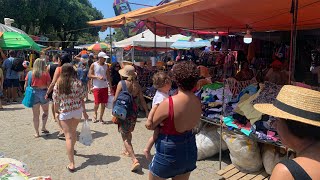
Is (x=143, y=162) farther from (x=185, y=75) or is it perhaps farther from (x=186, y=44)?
(x=186, y=44)

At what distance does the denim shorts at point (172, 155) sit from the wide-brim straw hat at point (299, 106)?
1.34m

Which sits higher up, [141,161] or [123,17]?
[123,17]

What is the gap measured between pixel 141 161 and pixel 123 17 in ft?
11.5

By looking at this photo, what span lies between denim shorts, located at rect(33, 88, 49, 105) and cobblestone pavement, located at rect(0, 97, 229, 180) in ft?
2.63

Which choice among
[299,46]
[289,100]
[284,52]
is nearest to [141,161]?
[289,100]

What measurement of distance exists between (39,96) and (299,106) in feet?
18.0

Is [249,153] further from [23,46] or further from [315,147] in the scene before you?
[23,46]

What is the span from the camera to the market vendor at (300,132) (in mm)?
1312

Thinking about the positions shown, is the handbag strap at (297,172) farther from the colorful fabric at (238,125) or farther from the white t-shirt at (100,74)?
the white t-shirt at (100,74)

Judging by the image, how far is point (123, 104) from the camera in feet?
14.7

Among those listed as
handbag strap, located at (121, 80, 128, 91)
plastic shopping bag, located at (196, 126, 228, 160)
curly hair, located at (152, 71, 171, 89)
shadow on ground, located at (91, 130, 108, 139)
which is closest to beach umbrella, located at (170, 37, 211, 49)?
shadow on ground, located at (91, 130, 108, 139)

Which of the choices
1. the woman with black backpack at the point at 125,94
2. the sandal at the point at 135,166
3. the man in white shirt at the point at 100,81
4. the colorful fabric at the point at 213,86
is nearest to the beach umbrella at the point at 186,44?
the man in white shirt at the point at 100,81

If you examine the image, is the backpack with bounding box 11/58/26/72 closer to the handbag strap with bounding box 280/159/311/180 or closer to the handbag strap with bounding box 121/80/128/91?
the handbag strap with bounding box 121/80/128/91

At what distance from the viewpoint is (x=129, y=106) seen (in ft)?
15.0
